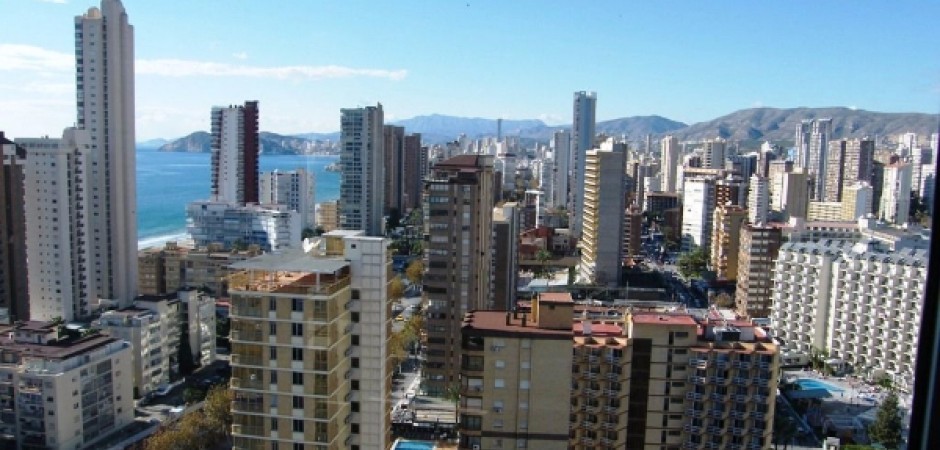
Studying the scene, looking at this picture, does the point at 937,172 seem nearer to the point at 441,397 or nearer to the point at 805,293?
the point at 441,397

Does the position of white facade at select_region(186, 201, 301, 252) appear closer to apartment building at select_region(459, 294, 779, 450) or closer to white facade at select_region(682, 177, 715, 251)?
white facade at select_region(682, 177, 715, 251)

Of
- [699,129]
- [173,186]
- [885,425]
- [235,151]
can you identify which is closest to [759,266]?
[885,425]

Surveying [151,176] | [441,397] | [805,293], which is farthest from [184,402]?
[151,176]

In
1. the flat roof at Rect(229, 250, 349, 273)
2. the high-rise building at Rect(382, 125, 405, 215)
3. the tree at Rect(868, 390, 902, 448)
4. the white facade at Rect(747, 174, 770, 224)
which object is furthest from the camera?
the high-rise building at Rect(382, 125, 405, 215)

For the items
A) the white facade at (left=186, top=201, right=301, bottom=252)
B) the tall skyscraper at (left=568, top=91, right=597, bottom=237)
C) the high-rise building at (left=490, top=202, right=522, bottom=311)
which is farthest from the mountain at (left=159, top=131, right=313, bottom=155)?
the high-rise building at (left=490, top=202, right=522, bottom=311)

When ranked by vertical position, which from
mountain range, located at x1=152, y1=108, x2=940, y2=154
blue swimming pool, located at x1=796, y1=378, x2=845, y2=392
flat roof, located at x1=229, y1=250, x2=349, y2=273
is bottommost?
blue swimming pool, located at x1=796, y1=378, x2=845, y2=392

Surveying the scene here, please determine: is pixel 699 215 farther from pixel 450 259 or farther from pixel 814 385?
pixel 450 259
